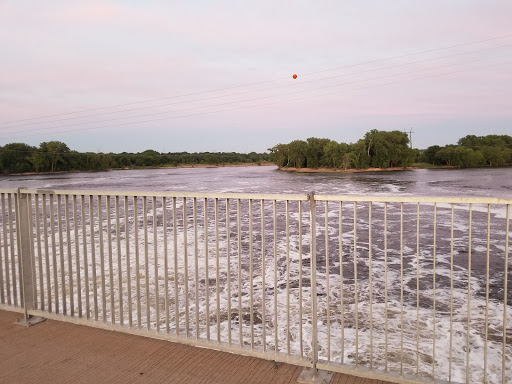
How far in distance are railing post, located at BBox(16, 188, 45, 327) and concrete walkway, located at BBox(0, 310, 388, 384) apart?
23cm

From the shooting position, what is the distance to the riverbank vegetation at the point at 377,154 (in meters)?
96.8

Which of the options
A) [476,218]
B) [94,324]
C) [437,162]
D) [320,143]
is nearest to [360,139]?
[320,143]

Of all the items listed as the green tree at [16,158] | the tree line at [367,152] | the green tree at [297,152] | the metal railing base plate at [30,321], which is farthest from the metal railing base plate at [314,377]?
the green tree at [297,152]

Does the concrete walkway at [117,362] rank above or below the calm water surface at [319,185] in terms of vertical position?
above

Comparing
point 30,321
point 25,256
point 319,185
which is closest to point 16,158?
point 319,185

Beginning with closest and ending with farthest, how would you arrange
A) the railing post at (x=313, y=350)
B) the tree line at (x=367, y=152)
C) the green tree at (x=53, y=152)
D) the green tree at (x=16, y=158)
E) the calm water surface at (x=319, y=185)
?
the railing post at (x=313, y=350)
the calm water surface at (x=319, y=185)
the green tree at (x=16, y=158)
the tree line at (x=367, y=152)
the green tree at (x=53, y=152)

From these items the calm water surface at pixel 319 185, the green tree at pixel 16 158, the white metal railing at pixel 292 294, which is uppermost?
the green tree at pixel 16 158

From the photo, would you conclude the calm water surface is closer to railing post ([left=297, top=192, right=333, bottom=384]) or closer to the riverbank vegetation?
railing post ([left=297, top=192, right=333, bottom=384])

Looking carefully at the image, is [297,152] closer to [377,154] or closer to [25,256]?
[377,154]

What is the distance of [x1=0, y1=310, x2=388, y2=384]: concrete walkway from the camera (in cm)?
259

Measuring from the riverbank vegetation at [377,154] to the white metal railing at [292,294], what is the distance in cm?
8970

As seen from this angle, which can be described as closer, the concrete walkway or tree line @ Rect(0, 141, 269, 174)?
the concrete walkway

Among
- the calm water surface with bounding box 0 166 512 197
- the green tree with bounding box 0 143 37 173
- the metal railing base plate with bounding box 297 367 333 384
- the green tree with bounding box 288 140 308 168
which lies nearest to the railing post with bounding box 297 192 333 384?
the metal railing base plate with bounding box 297 367 333 384

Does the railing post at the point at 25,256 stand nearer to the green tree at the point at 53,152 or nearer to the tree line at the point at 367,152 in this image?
the tree line at the point at 367,152
